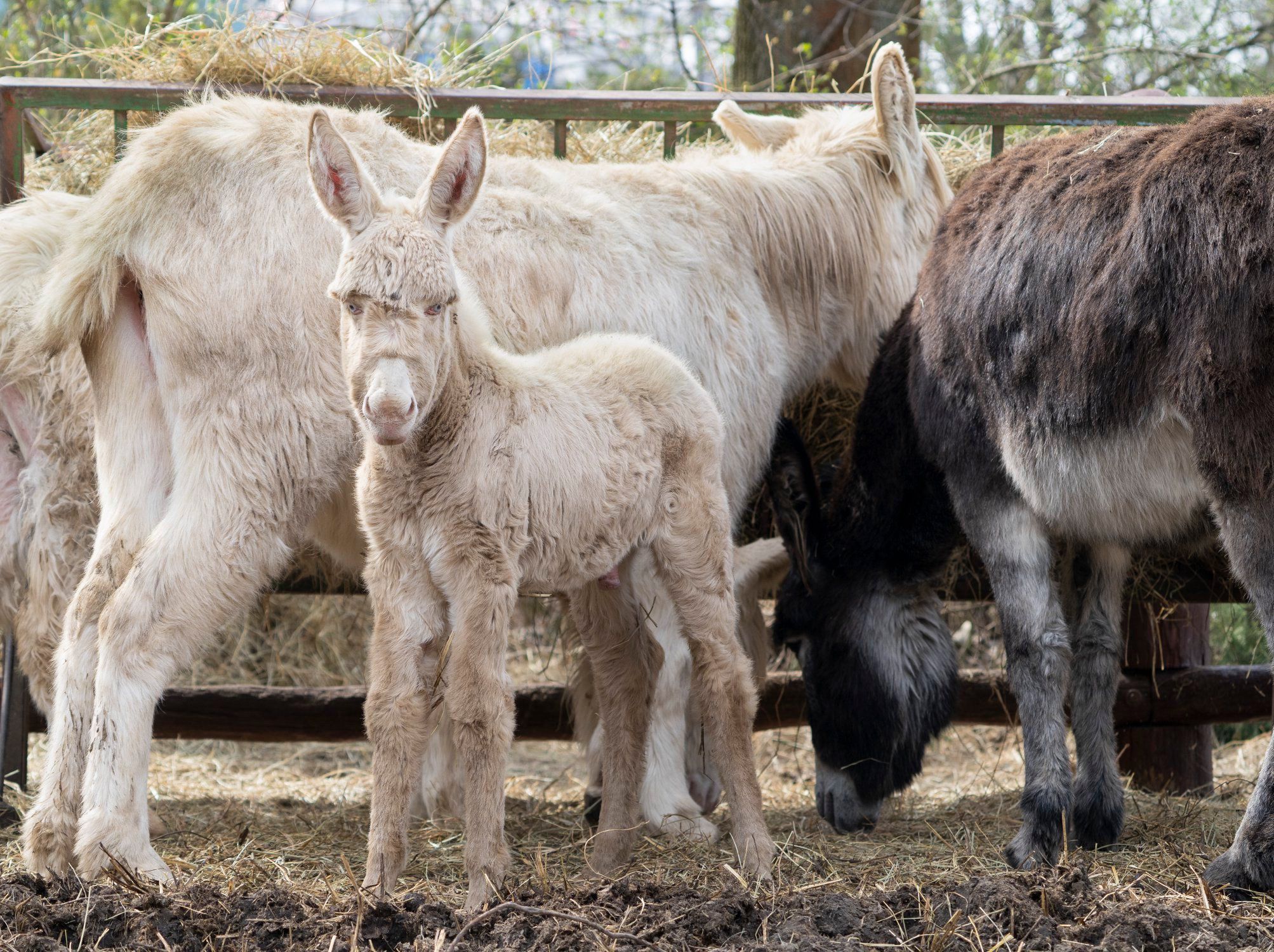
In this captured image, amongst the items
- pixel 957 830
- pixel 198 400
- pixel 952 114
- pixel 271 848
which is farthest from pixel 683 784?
pixel 952 114

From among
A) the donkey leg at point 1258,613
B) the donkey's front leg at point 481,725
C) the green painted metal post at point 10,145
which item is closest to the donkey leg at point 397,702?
the donkey's front leg at point 481,725

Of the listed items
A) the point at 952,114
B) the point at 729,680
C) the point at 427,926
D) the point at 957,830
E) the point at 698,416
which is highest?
the point at 952,114

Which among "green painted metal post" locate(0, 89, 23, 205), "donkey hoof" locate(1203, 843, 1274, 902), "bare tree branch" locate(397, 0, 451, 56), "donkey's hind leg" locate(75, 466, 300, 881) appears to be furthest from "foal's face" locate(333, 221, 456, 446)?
"bare tree branch" locate(397, 0, 451, 56)

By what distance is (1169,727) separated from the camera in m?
5.72

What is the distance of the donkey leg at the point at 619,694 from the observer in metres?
3.49

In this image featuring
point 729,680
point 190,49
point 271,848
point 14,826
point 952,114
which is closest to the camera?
point 729,680

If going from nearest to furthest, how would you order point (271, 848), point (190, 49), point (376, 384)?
1. point (376, 384)
2. point (271, 848)
3. point (190, 49)

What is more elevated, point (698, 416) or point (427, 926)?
point (698, 416)

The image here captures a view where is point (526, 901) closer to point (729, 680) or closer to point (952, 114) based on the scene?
point (729, 680)

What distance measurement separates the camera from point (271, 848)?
4133mm

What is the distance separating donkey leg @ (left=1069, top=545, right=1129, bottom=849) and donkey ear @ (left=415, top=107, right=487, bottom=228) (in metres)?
2.32

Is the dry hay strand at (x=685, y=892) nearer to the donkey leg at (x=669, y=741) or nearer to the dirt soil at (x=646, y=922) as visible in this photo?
the dirt soil at (x=646, y=922)

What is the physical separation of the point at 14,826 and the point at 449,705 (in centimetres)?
244

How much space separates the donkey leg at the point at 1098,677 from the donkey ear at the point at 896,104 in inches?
72.4
